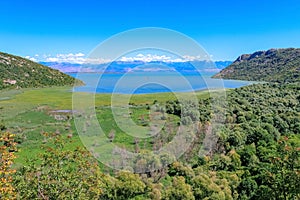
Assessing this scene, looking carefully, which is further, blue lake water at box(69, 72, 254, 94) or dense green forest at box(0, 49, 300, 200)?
blue lake water at box(69, 72, 254, 94)

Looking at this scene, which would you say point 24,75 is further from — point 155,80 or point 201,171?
point 201,171

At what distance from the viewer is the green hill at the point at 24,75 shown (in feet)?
355

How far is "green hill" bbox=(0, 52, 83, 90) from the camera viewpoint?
10812 centimetres

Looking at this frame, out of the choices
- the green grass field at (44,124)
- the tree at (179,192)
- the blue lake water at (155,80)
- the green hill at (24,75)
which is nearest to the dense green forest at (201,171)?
the tree at (179,192)

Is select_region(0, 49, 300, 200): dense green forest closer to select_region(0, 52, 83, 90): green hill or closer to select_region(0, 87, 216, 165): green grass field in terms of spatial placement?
select_region(0, 87, 216, 165): green grass field

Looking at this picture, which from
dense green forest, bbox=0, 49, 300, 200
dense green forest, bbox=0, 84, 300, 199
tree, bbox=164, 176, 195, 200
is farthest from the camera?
tree, bbox=164, 176, 195, 200

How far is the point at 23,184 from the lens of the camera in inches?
444

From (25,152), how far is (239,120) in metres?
32.1

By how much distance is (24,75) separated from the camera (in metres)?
118

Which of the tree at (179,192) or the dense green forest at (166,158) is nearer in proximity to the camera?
the dense green forest at (166,158)

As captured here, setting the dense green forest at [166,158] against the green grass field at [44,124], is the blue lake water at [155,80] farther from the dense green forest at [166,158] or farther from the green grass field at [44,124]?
the dense green forest at [166,158]

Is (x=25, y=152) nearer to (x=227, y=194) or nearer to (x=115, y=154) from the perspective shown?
(x=115, y=154)

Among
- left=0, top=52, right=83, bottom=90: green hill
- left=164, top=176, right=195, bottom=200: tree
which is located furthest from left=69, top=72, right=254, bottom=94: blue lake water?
left=0, top=52, right=83, bottom=90: green hill

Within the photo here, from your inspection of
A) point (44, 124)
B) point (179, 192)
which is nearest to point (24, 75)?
point (44, 124)
